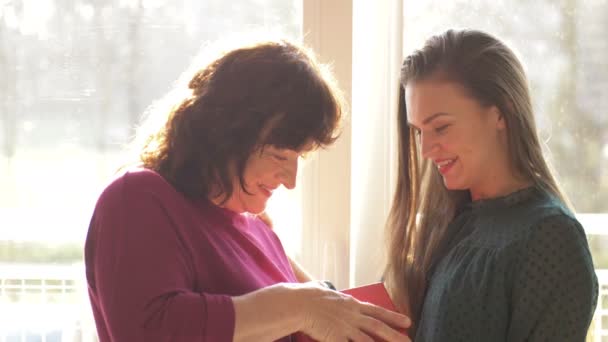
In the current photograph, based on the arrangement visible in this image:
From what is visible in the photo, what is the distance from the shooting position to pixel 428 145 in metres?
1.54

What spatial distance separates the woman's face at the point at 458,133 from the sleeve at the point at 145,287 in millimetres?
493

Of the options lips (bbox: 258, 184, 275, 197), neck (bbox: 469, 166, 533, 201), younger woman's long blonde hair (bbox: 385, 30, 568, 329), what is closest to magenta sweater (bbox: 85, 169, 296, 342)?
lips (bbox: 258, 184, 275, 197)

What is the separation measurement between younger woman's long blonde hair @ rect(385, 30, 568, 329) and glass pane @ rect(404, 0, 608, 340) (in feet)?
1.78

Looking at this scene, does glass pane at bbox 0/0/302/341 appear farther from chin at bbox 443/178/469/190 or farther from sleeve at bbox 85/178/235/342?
sleeve at bbox 85/178/235/342

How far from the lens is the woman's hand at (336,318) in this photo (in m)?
1.45

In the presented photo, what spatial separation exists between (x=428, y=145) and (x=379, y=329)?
1.17 ft

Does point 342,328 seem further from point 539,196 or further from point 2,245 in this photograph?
point 2,245

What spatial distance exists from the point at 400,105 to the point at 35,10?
1070 mm

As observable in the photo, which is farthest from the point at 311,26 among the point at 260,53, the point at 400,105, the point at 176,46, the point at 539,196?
the point at 539,196

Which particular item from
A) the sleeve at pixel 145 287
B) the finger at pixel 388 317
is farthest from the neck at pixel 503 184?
the sleeve at pixel 145 287

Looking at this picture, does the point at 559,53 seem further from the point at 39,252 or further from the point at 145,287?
the point at 39,252

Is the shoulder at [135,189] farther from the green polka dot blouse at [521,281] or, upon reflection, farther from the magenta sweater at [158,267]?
the green polka dot blouse at [521,281]

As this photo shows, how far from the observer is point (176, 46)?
215 centimetres

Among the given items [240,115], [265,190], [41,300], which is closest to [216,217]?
[265,190]
